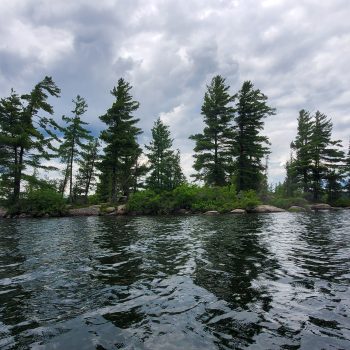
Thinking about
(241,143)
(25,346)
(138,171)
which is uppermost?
(241,143)

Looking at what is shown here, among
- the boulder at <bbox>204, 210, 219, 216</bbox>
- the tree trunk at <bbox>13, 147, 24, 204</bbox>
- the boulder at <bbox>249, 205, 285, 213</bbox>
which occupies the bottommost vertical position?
the boulder at <bbox>204, 210, 219, 216</bbox>

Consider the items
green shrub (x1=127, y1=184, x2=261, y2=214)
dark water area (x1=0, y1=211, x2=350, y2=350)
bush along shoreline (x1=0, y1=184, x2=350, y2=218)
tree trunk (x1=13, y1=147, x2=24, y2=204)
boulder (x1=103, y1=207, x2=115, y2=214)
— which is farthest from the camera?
boulder (x1=103, y1=207, x2=115, y2=214)

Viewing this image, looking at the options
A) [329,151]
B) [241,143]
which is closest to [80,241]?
[241,143]

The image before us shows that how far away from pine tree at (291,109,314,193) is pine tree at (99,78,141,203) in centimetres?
2922

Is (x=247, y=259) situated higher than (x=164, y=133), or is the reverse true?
(x=164, y=133)

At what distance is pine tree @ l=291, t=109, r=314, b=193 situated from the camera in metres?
50.8

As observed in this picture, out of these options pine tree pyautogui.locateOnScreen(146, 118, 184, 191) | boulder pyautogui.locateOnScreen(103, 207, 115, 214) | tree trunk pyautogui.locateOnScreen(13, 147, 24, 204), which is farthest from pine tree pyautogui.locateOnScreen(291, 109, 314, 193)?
tree trunk pyautogui.locateOnScreen(13, 147, 24, 204)

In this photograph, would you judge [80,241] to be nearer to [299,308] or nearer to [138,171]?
[299,308]

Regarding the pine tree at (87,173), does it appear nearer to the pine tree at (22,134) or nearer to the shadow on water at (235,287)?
the pine tree at (22,134)

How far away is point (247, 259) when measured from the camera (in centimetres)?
873

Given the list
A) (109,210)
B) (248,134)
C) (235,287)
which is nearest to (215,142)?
(248,134)

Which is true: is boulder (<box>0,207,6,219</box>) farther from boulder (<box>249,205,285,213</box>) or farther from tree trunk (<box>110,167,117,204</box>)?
boulder (<box>249,205,285,213</box>)

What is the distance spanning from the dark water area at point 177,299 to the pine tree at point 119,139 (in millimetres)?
31984

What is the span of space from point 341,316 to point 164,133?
49367mm
